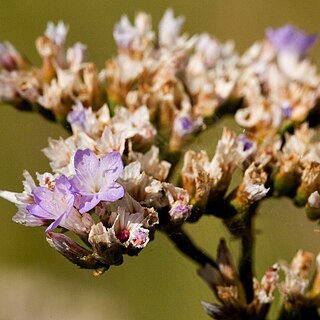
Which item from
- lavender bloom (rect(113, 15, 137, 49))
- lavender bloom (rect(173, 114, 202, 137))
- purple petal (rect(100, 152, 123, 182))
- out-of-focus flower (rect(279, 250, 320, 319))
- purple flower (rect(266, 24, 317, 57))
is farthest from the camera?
purple flower (rect(266, 24, 317, 57))

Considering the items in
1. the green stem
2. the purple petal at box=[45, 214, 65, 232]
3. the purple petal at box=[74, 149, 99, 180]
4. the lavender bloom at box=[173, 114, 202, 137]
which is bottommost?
the green stem

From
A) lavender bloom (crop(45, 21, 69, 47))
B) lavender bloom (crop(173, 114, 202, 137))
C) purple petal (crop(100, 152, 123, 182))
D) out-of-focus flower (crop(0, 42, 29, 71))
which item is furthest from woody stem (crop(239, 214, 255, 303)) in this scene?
out-of-focus flower (crop(0, 42, 29, 71))

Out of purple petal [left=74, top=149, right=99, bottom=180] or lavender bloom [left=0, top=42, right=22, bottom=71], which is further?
lavender bloom [left=0, top=42, right=22, bottom=71]

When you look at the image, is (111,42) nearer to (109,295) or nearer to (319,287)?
(109,295)

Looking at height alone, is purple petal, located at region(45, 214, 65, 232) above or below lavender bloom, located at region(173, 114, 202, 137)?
below

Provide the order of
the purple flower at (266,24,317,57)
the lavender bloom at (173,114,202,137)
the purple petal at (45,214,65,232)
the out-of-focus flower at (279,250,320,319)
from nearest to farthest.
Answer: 1. the purple petal at (45,214,65,232)
2. the out-of-focus flower at (279,250,320,319)
3. the lavender bloom at (173,114,202,137)
4. the purple flower at (266,24,317,57)

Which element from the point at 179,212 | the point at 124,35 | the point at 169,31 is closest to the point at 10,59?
the point at 124,35

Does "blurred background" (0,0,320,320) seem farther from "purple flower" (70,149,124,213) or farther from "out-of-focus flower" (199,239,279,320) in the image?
"purple flower" (70,149,124,213)
